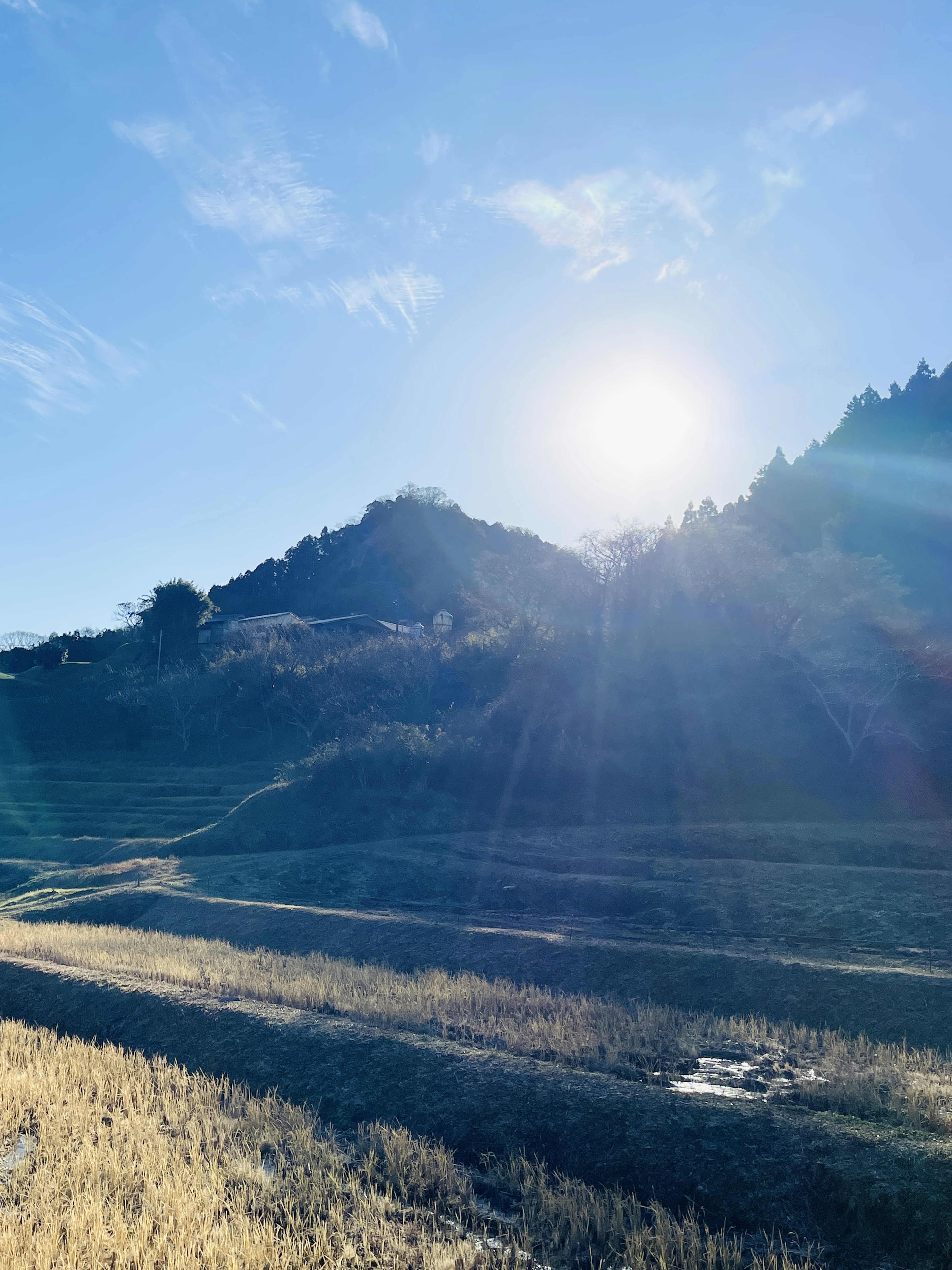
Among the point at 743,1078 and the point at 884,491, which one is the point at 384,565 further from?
the point at 743,1078

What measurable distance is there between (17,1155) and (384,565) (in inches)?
5600

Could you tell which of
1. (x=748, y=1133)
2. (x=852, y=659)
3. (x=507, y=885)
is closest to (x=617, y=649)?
(x=852, y=659)

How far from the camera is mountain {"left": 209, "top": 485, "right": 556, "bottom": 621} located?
140 meters

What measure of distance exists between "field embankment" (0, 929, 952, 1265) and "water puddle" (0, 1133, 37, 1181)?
9.57ft

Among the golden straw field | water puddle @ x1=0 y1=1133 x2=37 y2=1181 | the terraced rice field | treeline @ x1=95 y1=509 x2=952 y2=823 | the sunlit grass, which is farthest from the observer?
the terraced rice field

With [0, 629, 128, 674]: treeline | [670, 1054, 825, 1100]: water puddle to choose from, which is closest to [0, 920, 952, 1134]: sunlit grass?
[670, 1054, 825, 1100]: water puddle

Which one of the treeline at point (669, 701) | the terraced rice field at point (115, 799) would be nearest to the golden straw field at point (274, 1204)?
the treeline at point (669, 701)

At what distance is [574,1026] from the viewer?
13.5 metres

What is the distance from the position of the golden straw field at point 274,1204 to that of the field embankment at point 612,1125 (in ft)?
1.74

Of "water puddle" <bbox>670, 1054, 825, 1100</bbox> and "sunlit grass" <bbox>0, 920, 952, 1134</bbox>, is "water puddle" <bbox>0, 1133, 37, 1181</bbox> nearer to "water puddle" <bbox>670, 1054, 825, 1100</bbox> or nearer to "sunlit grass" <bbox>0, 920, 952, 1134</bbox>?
"sunlit grass" <bbox>0, 920, 952, 1134</bbox>

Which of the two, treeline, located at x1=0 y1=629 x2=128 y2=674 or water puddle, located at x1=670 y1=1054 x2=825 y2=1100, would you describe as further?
treeline, located at x1=0 y1=629 x2=128 y2=674

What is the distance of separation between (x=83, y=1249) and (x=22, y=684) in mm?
102949

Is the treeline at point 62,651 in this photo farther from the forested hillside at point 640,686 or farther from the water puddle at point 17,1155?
the water puddle at point 17,1155

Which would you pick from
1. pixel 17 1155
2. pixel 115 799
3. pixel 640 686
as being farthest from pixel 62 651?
pixel 17 1155
